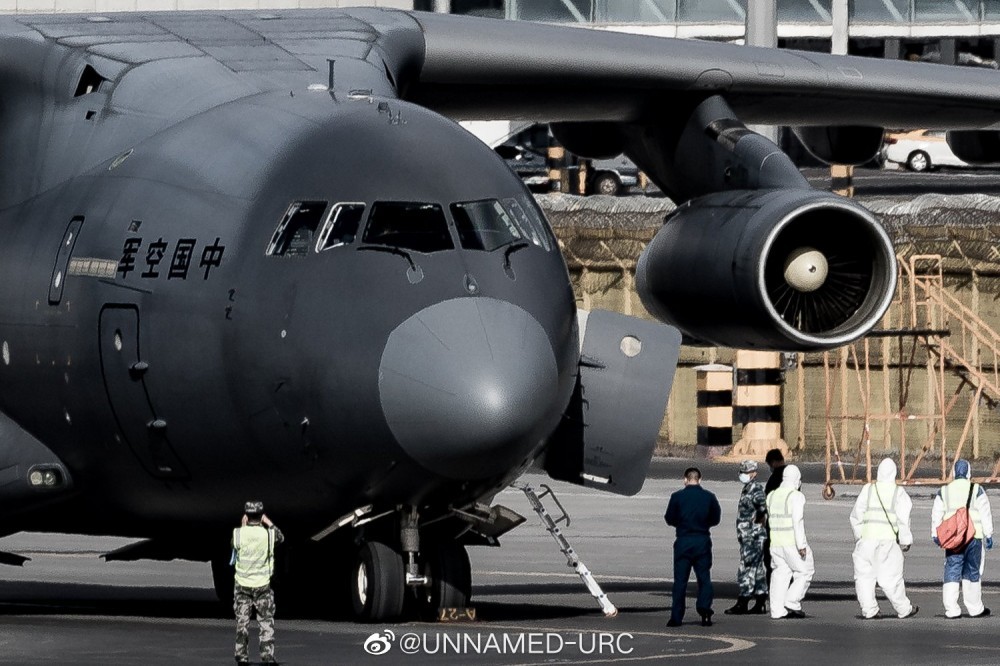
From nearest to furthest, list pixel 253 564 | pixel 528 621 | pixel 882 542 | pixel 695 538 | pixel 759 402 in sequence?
pixel 253 564, pixel 528 621, pixel 695 538, pixel 882 542, pixel 759 402

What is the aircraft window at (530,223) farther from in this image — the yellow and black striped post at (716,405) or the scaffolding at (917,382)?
the yellow and black striped post at (716,405)

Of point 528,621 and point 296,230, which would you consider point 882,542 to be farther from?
point 296,230

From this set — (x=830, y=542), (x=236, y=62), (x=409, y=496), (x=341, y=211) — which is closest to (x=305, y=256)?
(x=341, y=211)

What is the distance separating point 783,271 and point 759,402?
2097cm

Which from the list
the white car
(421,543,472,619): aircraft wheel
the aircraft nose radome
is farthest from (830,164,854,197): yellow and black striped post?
the aircraft nose radome

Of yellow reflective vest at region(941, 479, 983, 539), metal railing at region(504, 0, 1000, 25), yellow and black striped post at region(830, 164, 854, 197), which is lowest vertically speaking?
yellow reflective vest at region(941, 479, 983, 539)

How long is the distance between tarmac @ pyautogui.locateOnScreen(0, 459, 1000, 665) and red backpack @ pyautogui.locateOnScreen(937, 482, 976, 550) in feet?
1.98

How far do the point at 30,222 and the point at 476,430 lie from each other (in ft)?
14.3

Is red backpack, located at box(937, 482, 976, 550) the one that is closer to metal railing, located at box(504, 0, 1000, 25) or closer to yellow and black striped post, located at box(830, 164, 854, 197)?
yellow and black striped post, located at box(830, 164, 854, 197)

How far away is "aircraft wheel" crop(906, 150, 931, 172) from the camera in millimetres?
67438

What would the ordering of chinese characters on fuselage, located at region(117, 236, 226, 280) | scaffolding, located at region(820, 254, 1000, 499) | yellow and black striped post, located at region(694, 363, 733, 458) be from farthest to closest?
yellow and black striped post, located at region(694, 363, 733, 458) < scaffolding, located at region(820, 254, 1000, 499) < chinese characters on fuselage, located at region(117, 236, 226, 280)

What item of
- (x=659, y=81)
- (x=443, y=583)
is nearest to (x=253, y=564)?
(x=443, y=583)

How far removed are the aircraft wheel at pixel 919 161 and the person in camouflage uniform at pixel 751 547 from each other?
4899 cm

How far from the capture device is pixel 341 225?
50.3ft
